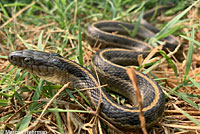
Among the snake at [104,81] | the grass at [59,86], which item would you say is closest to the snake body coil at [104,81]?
the snake at [104,81]

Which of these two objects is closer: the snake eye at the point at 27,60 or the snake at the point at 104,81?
the snake at the point at 104,81

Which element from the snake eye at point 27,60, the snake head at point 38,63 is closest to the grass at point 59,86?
the snake head at point 38,63

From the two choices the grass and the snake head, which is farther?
the snake head

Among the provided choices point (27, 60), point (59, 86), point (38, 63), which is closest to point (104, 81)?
point (59, 86)

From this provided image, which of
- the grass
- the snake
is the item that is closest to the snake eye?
the snake

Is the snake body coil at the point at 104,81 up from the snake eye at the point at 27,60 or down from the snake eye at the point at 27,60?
down

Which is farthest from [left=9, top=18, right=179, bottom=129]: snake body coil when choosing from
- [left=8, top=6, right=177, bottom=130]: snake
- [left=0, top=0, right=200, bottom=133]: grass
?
[left=0, top=0, right=200, bottom=133]: grass

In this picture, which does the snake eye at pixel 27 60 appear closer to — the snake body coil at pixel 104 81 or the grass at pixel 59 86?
the snake body coil at pixel 104 81

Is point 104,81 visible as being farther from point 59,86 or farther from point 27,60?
point 27,60

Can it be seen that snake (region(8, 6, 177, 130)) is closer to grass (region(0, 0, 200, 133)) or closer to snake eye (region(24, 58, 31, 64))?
snake eye (region(24, 58, 31, 64))

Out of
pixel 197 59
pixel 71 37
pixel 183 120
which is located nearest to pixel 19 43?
pixel 71 37

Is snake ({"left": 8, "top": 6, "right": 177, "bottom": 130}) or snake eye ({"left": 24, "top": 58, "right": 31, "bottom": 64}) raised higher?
snake eye ({"left": 24, "top": 58, "right": 31, "bottom": 64})
